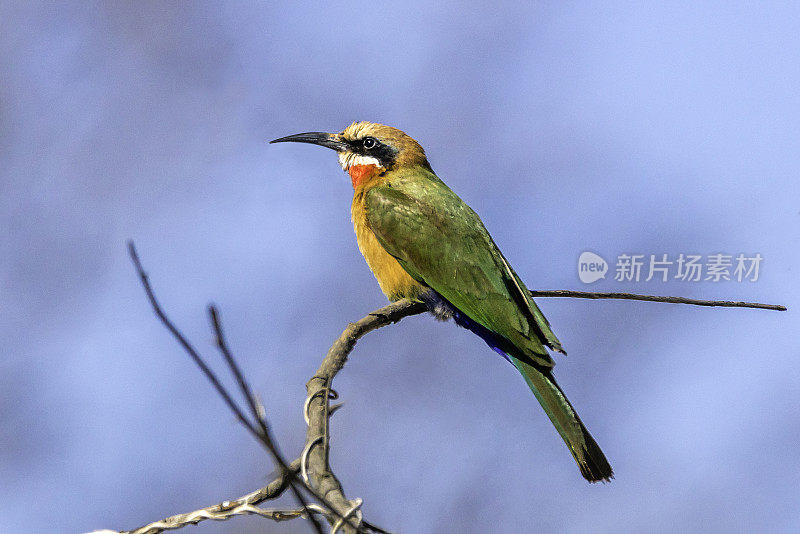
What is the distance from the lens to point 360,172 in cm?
394

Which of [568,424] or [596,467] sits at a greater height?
[568,424]

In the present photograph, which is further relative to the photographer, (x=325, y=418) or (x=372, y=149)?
(x=372, y=149)

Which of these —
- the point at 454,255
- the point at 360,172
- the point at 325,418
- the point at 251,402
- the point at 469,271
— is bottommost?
the point at 251,402

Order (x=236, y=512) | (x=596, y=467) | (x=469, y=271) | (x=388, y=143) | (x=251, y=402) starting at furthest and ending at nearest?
(x=388, y=143) < (x=469, y=271) < (x=596, y=467) < (x=236, y=512) < (x=251, y=402)

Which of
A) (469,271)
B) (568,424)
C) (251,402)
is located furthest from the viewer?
(469,271)

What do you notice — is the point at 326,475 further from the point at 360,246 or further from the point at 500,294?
the point at 360,246

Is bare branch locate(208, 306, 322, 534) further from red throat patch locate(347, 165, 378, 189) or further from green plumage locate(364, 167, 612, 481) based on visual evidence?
red throat patch locate(347, 165, 378, 189)

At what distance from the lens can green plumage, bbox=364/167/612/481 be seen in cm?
278

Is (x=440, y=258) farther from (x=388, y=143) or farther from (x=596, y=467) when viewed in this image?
(x=596, y=467)

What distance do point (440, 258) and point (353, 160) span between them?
0.88 metres

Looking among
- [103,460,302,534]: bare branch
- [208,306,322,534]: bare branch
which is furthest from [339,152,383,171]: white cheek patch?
[208,306,322,534]: bare branch

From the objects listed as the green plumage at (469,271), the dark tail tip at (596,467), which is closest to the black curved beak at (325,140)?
the green plumage at (469,271)

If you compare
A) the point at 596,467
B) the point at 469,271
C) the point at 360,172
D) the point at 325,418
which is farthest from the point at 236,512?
the point at 360,172

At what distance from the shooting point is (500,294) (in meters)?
3.19
